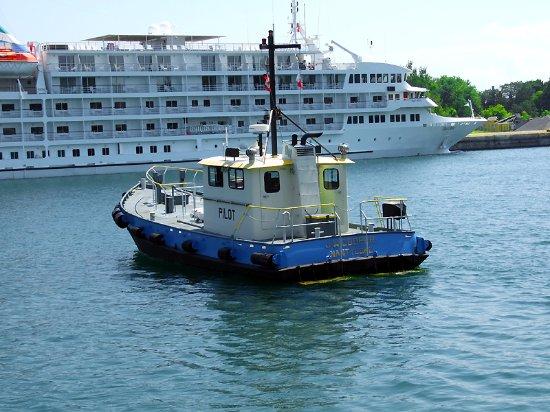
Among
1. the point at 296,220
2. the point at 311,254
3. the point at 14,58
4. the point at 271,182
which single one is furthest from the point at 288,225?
the point at 14,58

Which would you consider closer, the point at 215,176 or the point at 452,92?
the point at 215,176

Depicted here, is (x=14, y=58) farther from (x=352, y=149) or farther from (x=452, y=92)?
(x=452, y=92)

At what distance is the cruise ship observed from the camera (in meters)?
70.8

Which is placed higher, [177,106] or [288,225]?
[177,106]

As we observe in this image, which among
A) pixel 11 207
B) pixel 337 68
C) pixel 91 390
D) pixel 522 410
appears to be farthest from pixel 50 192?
pixel 522 410

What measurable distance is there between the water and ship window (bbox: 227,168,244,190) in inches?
101

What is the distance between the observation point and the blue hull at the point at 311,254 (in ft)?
72.8

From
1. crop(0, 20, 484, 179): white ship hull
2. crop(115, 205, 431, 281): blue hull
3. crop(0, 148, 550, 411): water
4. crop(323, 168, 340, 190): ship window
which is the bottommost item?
crop(0, 148, 550, 411): water

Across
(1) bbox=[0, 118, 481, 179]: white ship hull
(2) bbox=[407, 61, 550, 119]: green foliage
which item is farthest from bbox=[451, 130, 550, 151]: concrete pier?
(2) bbox=[407, 61, 550, 119]: green foliage

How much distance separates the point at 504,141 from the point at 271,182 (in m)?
85.6

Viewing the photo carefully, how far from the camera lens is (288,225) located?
76.8 ft

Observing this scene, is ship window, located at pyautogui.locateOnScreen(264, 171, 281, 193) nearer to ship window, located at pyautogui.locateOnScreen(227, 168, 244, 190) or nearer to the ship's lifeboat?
ship window, located at pyautogui.locateOnScreen(227, 168, 244, 190)

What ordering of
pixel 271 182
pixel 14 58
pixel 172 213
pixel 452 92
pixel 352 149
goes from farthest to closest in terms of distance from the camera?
pixel 452 92 → pixel 352 149 → pixel 14 58 → pixel 172 213 → pixel 271 182

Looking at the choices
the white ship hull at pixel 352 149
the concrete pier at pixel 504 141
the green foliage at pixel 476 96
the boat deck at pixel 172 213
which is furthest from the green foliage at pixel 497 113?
the boat deck at pixel 172 213
